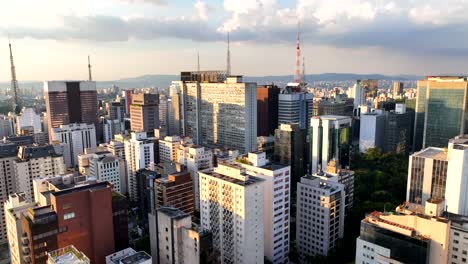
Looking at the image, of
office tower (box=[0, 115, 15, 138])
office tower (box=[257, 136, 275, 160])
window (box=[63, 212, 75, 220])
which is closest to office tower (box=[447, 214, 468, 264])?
window (box=[63, 212, 75, 220])

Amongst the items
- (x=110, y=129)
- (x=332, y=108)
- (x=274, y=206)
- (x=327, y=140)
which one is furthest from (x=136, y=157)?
(x=332, y=108)

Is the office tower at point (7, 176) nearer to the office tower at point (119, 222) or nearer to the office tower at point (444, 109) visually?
the office tower at point (119, 222)

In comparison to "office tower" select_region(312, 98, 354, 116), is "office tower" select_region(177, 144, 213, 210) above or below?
below

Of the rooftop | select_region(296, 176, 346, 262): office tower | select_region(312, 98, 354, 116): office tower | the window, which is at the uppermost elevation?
select_region(312, 98, 354, 116): office tower

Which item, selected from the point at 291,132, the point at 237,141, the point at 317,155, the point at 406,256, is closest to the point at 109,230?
the point at 406,256

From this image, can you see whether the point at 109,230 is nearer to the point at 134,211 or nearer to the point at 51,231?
the point at 51,231

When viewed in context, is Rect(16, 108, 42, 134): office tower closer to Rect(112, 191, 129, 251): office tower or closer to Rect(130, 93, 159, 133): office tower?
Rect(130, 93, 159, 133): office tower

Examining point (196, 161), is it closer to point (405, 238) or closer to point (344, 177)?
point (344, 177)

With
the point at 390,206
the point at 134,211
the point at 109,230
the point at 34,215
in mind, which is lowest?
the point at 134,211
